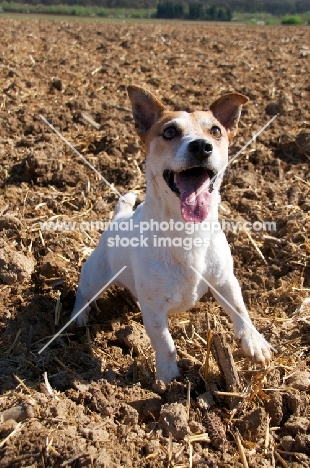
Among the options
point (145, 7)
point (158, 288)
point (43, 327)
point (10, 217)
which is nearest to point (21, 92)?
point (10, 217)

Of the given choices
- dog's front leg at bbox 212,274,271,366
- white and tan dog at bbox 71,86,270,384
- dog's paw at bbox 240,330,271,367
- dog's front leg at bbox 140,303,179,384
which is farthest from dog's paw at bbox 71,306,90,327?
dog's paw at bbox 240,330,271,367

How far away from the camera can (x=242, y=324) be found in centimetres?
A: 391

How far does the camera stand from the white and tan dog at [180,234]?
366cm

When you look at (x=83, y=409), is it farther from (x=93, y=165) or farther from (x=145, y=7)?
(x=145, y=7)

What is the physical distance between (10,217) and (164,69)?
669 centimetres

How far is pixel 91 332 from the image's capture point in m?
4.67

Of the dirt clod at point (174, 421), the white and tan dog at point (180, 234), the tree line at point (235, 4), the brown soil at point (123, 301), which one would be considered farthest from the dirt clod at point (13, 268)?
the tree line at point (235, 4)

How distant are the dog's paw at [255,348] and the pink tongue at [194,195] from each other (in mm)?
882

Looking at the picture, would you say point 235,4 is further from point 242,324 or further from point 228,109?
point 242,324

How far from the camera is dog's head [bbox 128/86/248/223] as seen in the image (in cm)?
361

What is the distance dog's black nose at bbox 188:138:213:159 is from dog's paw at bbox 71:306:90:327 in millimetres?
1885

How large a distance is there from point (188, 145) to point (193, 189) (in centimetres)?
29

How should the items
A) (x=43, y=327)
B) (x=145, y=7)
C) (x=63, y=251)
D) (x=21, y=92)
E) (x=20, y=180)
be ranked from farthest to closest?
(x=145, y=7)
(x=21, y=92)
(x=20, y=180)
(x=63, y=251)
(x=43, y=327)

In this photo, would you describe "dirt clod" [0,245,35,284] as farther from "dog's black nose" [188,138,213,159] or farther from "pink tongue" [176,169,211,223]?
"dog's black nose" [188,138,213,159]
